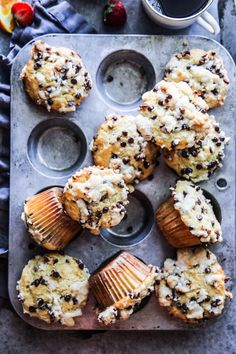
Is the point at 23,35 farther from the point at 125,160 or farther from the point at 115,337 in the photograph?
the point at 115,337

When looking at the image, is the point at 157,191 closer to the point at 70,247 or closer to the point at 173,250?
the point at 173,250

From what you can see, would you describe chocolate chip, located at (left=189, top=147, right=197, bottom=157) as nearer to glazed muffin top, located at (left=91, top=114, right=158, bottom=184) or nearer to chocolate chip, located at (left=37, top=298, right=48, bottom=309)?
glazed muffin top, located at (left=91, top=114, right=158, bottom=184)

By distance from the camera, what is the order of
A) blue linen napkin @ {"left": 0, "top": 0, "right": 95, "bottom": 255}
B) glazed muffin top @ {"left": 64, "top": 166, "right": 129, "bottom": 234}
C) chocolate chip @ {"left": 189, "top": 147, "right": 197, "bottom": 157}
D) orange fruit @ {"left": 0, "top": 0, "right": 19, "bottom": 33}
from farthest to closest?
1. orange fruit @ {"left": 0, "top": 0, "right": 19, "bottom": 33}
2. blue linen napkin @ {"left": 0, "top": 0, "right": 95, "bottom": 255}
3. chocolate chip @ {"left": 189, "top": 147, "right": 197, "bottom": 157}
4. glazed muffin top @ {"left": 64, "top": 166, "right": 129, "bottom": 234}

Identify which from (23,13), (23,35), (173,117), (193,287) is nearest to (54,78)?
(23,35)

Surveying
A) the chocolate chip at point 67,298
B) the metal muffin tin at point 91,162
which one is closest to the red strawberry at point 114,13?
the metal muffin tin at point 91,162

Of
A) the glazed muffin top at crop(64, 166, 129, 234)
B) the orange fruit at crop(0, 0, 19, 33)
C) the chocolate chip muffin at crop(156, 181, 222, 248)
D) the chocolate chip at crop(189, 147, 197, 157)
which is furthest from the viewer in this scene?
the orange fruit at crop(0, 0, 19, 33)

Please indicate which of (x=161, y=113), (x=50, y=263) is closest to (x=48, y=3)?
(x=161, y=113)

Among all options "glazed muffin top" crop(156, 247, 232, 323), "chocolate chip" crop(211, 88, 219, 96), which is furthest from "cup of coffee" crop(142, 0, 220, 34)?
Result: "glazed muffin top" crop(156, 247, 232, 323)
